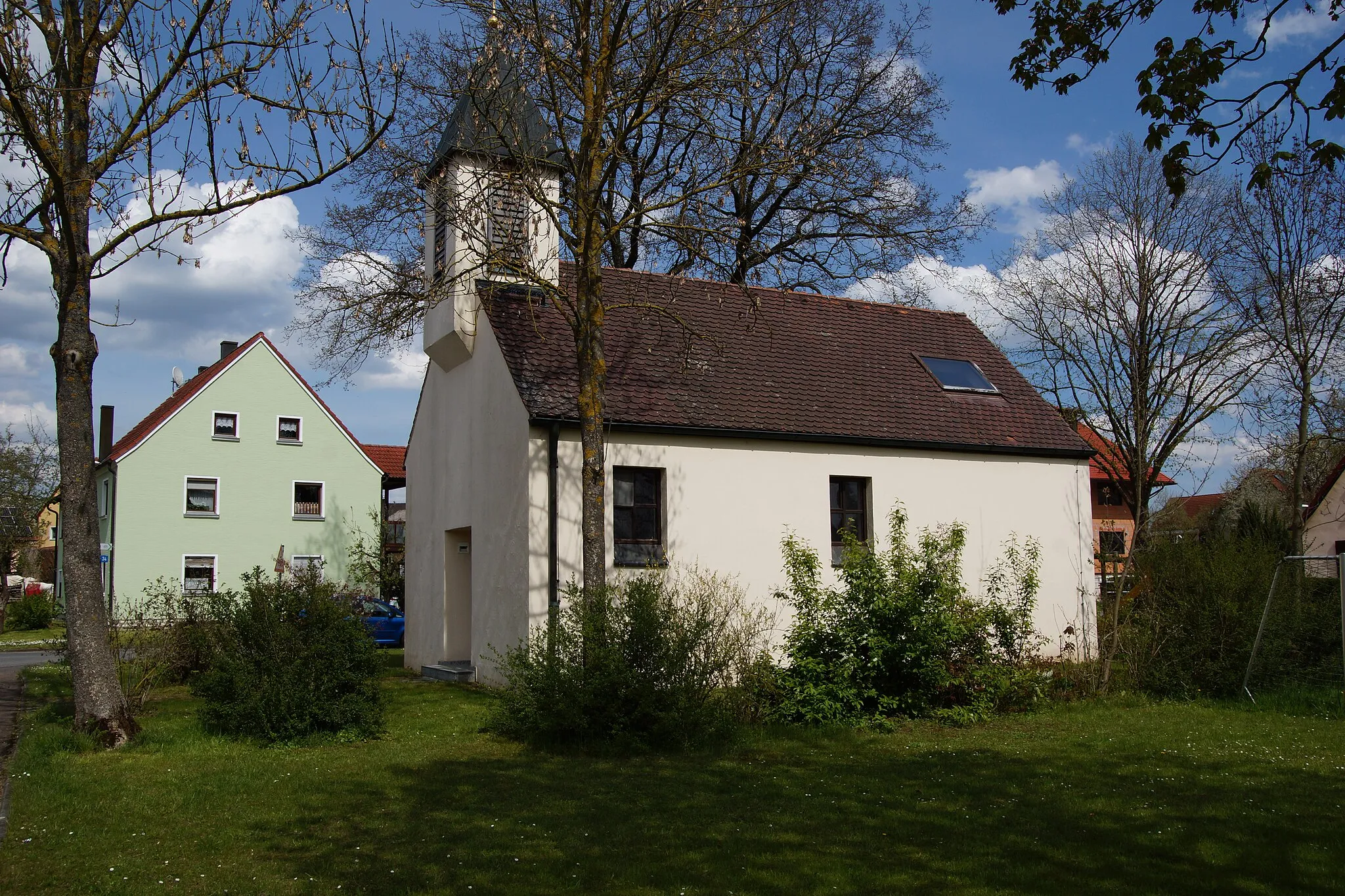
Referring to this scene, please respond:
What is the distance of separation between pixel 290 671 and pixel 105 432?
114ft

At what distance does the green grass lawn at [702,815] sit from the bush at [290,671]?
37cm

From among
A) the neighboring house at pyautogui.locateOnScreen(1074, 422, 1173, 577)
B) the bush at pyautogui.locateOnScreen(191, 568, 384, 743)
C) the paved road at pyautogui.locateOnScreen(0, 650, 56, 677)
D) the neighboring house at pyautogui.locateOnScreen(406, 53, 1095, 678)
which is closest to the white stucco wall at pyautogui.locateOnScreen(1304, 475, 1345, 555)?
the neighboring house at pyautogui.locateOnScreen(1074, 422, 1173, 577)

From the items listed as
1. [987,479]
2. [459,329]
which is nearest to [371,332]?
[459,329]

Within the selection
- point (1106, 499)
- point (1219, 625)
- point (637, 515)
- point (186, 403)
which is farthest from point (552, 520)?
point (1106, 499)

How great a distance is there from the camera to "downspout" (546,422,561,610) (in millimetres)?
14297

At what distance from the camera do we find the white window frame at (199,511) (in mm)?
36781

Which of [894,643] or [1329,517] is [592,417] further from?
[1329,517]

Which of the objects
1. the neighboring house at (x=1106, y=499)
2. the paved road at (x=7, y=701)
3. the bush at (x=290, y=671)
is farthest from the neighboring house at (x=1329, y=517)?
the paved road at (x=7, y=701)

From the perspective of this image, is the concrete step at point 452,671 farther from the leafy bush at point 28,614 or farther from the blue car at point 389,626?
the leafy bush at point 28,614

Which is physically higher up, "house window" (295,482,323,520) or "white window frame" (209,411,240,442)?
"white window frame" (209,411,240,442)

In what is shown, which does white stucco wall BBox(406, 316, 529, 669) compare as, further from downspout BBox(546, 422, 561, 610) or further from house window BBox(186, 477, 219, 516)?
house window BBox(186, 477, 219, 516)

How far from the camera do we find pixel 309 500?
3947 cm

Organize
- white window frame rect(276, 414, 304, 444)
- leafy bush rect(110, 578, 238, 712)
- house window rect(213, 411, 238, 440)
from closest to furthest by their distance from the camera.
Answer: leafy bush rect(110, 578, 238, 712) → house window rect(213, 411, 238, 440) → white window frame rect(276, 414, 304, 444)

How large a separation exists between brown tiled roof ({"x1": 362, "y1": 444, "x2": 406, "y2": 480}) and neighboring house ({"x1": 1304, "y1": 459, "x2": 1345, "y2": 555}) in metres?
32.8
